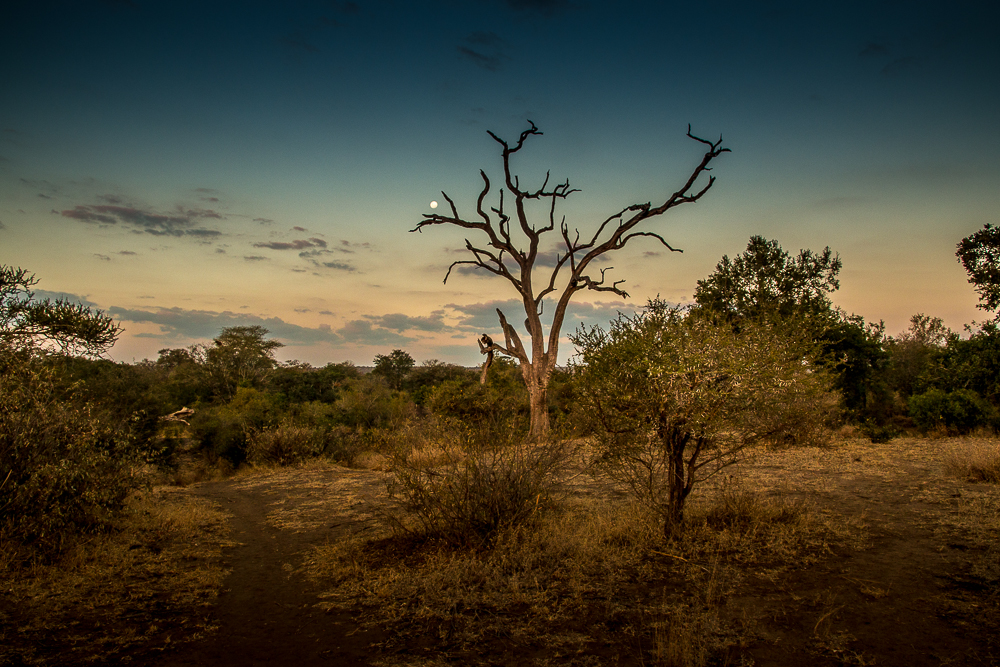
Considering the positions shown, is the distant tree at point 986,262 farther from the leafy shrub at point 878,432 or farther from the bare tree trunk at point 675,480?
the bare tree trunk at point 675,480

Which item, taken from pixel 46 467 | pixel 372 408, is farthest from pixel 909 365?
pixel 46 467

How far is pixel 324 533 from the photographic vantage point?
7.91 meters

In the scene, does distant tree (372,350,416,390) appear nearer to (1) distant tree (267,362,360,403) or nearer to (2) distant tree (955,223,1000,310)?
(1) distant tree (267,362,360,403)

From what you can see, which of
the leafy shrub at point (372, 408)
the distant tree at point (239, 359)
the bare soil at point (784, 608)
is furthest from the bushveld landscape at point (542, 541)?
the distant tree at point (239, 359)

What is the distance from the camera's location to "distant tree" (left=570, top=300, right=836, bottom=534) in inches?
237

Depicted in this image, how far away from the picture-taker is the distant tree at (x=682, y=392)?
602 cm

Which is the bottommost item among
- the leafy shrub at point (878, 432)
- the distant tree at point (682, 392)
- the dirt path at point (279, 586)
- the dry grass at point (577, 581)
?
the dirt path at point (279, 586)

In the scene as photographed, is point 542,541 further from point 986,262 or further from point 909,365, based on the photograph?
point 909,365

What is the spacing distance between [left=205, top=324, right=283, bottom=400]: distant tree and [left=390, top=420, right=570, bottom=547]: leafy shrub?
67.1 feet

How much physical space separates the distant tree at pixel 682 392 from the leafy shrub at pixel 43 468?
20.5ft

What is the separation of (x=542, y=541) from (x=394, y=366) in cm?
3394

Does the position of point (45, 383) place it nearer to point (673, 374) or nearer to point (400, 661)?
point (400, 661)

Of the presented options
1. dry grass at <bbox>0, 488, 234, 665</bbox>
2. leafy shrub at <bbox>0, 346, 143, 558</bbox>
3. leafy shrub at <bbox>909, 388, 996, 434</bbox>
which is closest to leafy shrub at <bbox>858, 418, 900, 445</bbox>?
leafy shrub at <bbox>909, 388, 996, 434</bbox>

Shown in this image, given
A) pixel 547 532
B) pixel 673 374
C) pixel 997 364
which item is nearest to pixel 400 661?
pixel 547 532
